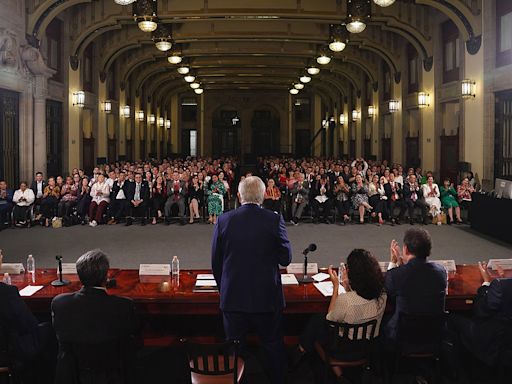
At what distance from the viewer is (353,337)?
4016mm

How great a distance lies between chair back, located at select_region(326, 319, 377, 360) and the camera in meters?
3.96

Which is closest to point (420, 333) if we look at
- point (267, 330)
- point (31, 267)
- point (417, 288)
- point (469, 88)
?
point (417, 288)

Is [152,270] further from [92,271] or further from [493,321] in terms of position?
[493,321]

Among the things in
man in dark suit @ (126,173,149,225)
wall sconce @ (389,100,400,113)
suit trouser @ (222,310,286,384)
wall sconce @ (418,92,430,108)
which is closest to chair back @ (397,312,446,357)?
suit trouser @ (222,310,286,384)

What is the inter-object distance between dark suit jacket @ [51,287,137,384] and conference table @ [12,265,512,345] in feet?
3.13

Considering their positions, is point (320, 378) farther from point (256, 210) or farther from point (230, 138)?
point (230, 138)

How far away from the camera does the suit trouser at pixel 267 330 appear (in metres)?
4.06

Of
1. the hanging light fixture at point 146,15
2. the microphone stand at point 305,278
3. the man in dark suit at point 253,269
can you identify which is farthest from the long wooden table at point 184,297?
the hanging light fixture at point 146,15

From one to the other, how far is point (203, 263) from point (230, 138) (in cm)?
3265

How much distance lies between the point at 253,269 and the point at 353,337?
868mm

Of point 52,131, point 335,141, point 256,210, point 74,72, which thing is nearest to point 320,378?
point 256,210

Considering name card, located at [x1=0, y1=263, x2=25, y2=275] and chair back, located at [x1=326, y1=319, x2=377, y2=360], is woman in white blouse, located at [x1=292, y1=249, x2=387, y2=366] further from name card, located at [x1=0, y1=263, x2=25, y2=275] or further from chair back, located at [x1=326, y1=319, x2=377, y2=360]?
name card, located at [x1=0, y1=263, x2=25, y2=275]

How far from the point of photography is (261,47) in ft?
72.7

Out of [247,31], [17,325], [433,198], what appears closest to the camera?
[17,325]
